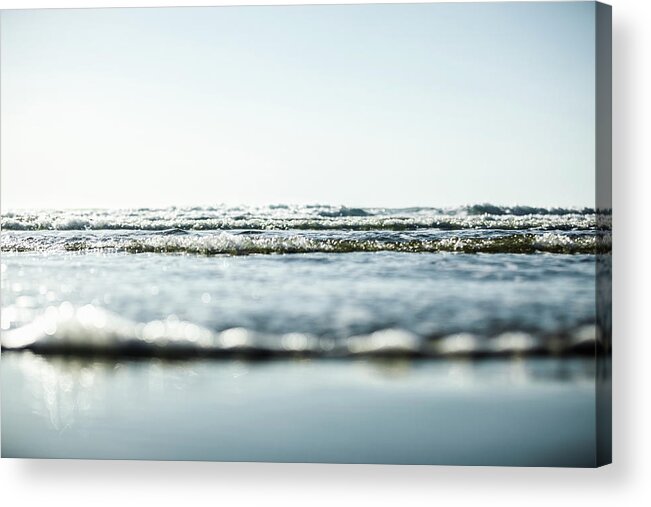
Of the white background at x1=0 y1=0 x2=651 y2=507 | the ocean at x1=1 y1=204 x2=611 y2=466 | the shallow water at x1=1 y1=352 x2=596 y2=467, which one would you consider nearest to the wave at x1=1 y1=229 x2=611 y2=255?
the ocean at x1=1 y1=204 x2=611 y2=466

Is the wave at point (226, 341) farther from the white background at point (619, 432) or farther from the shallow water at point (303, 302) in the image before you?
the white background at point (619, 432)

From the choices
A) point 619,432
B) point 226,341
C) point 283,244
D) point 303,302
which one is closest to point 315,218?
point 283,244

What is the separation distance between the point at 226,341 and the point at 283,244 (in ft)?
1.63

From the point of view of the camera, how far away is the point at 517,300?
4.67 meters

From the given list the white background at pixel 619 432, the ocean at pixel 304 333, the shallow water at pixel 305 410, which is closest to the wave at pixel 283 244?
the ocean at pixel 304 333

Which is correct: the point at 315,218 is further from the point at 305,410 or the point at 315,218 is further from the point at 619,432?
the point at 619,432

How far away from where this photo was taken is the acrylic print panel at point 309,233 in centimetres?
467

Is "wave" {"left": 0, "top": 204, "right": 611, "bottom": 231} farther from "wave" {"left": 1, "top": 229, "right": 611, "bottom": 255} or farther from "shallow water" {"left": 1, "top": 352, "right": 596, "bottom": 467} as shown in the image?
"shallow water" {"left": 1, "top": 352, "right": 596, "bottom": 467}

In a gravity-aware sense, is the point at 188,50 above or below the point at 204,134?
above

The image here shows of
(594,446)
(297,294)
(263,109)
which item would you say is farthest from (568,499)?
(263,109)

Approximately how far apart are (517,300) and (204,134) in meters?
1.55

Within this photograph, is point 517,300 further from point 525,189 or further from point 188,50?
point 188,50

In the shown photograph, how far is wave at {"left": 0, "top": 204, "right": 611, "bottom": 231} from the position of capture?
184 inches

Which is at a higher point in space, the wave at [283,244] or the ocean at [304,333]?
the wave at [283,244]
